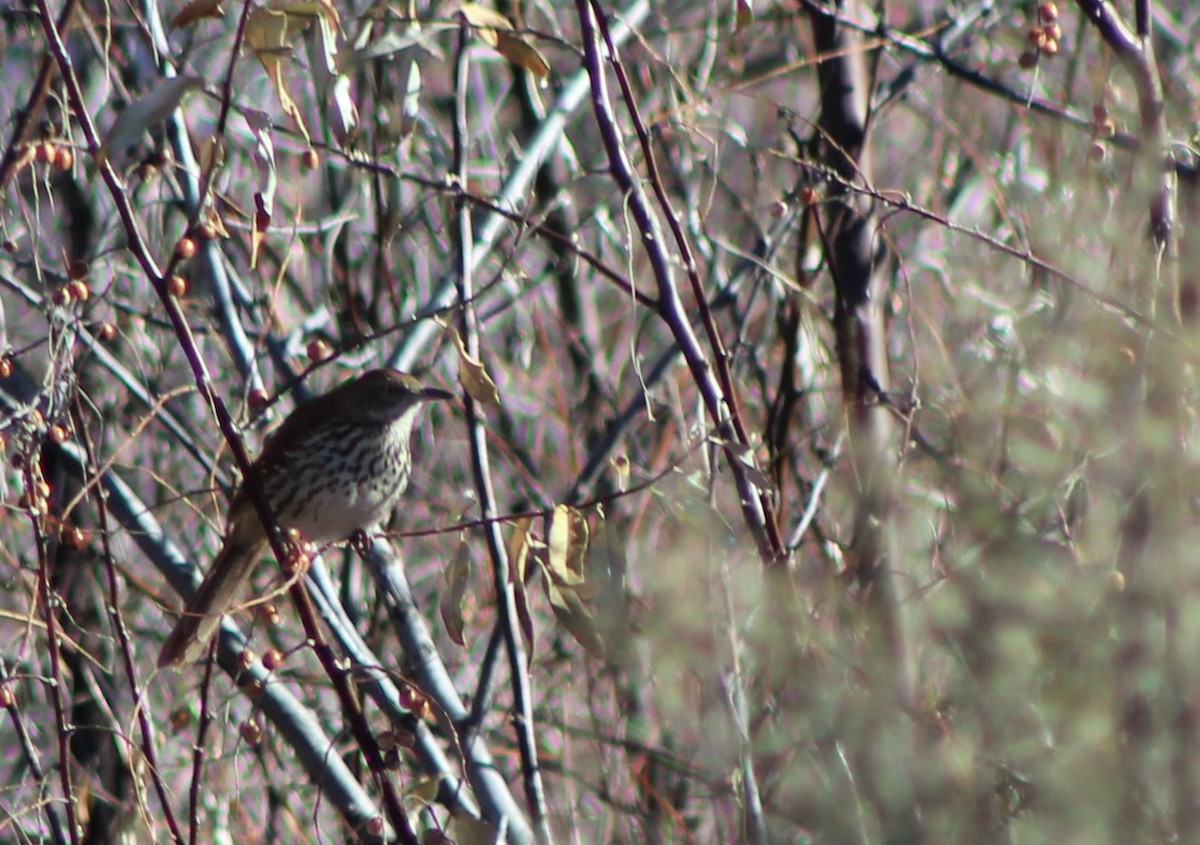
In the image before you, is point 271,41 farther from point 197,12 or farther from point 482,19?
point 482,19

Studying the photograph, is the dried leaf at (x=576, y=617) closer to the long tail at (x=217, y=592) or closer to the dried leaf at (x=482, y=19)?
the dried leaf at (x=482, y=19)

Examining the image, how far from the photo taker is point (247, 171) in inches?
253

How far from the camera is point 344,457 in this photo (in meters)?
4.65

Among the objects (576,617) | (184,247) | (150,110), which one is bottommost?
(576,617)

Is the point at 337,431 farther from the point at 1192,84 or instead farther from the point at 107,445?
the point at 1192,84

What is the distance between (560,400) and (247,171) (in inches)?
73.6

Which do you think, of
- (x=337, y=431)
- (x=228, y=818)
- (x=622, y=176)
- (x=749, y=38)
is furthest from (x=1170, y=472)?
(x=749, y=38)

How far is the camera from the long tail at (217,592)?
146 inches

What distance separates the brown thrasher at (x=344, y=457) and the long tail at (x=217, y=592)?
1.07ft

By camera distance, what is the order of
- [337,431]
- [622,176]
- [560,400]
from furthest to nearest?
1. [560,400]
2. [337,431]
3. [622,176]

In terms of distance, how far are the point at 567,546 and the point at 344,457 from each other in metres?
2.17

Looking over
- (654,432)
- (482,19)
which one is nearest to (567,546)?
(482,19)

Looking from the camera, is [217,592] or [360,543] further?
[360,543]

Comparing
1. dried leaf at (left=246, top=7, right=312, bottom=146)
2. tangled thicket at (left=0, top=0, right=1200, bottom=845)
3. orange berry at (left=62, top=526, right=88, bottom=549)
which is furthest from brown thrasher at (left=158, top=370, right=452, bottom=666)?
dried leaf at (left=246, top=7, right=312, bottom=146)
